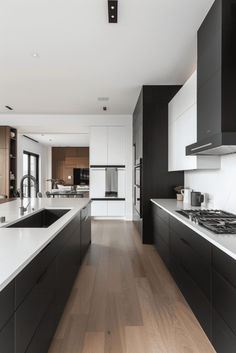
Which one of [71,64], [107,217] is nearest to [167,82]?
[71,64]

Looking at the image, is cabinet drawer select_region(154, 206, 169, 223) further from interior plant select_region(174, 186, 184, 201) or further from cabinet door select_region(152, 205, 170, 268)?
interior plant select_region(174, 186, 184, 201)

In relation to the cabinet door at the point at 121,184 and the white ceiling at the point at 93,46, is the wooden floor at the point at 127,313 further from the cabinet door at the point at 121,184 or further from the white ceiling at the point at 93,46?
the cabinet door at the point at 121,184

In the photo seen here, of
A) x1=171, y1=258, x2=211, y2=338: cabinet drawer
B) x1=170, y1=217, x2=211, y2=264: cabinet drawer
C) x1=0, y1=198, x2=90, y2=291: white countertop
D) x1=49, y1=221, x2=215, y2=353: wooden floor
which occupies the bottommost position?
x1=49, y1=221, x2=215, y2=353: wooden floor

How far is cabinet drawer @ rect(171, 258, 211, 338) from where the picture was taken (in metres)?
1.74

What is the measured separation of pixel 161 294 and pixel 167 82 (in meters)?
A: 3.27

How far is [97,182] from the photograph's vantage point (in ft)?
21.2

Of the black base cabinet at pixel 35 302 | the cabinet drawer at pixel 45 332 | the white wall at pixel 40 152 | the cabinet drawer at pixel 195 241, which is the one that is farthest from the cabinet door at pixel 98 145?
the cabinet drawer at pixel 45 332

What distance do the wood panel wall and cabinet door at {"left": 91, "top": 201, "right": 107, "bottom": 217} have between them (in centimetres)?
520

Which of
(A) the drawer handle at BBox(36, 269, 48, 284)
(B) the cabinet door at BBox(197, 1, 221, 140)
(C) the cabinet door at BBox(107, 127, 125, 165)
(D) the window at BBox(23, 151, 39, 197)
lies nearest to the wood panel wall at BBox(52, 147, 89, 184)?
(D) the window at BBox(23, 151, 39, 197)

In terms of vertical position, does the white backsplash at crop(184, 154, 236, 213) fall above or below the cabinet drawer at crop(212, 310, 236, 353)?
above

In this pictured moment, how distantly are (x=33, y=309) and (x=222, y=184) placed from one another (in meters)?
2.28

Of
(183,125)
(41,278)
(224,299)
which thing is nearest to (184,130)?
(183,125)

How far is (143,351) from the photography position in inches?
65.5

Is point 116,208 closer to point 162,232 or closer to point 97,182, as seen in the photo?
point 97,182
